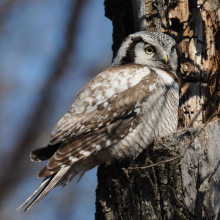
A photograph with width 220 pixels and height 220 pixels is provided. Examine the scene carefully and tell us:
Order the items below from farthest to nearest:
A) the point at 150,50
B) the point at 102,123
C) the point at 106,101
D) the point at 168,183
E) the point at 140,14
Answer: the point at 140,14 < the point at 150,50 < the point at 106,101 < the point at 102,123 < the point at 168,183

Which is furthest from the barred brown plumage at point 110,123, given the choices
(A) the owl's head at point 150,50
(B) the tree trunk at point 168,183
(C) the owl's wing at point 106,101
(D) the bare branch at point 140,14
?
(D) the bare branch at point 140,14

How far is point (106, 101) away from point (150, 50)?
1.06 meters

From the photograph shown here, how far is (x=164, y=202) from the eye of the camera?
8.52 ft

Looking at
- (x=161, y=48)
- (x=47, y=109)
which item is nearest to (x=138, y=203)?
(x=47, y=109)

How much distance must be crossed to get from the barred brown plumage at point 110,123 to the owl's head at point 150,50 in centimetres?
41

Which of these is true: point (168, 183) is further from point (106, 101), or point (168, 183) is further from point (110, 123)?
point (106, 101)

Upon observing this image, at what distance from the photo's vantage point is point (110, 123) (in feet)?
9.96

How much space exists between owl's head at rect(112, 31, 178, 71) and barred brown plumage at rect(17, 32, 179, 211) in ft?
1.34

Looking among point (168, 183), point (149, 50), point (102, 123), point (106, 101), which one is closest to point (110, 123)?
point (102, 123)

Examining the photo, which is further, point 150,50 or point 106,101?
point 150,50

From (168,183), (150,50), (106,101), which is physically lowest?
(168,183)

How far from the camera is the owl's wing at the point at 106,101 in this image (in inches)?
119

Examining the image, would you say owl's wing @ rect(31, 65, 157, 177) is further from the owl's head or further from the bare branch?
the bare branch

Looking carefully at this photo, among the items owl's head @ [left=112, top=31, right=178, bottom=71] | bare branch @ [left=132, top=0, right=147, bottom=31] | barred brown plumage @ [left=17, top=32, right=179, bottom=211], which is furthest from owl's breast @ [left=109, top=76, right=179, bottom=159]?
bare branch @ [left=132, top=0, right=147, bottom=31]
